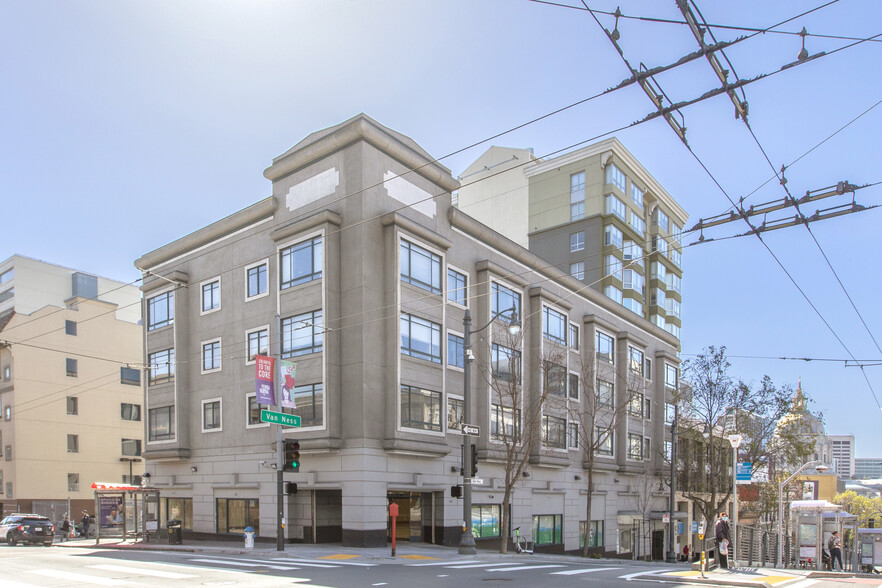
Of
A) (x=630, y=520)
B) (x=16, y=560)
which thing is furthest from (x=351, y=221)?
(x=630, y=520)

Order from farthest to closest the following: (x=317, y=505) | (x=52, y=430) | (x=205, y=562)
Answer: (x=52, y=430) → (x=317, y=505) → (x=205, y=562)

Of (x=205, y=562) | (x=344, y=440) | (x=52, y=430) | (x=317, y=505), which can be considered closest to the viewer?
(x=205, y=562)

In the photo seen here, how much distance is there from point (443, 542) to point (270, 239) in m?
15.6

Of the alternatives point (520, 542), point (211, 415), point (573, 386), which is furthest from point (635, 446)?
point (211, 415)

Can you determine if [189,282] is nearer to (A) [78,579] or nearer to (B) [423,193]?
(B) [423,193]

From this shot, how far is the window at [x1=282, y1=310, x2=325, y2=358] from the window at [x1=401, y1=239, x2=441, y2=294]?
410cm

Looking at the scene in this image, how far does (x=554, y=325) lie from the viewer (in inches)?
1577

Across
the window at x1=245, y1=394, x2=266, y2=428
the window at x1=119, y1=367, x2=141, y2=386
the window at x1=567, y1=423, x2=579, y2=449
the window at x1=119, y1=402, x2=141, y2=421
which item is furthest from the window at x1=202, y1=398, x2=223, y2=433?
the window at x1=119, y1=402, x2=141, y2=421

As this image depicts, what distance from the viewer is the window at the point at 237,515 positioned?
1247 inches

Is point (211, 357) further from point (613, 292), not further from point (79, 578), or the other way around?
point (613, 292)

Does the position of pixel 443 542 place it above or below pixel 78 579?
below

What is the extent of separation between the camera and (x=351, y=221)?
2911 cm

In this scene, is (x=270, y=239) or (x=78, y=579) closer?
(x=78, y=579)

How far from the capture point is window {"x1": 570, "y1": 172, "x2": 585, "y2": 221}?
59.0 metres
